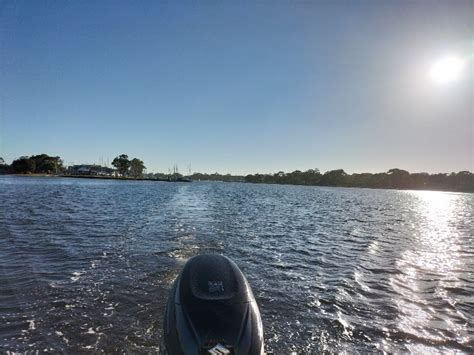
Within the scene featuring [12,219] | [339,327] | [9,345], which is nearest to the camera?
[9,345]

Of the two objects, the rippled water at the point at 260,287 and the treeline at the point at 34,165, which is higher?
the treeline at the point at 34,165

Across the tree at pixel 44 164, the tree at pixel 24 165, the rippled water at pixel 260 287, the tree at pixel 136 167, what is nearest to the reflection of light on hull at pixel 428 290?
the rippled water at pixel 260 287

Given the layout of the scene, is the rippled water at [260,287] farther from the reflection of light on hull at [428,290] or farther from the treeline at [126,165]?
the treeline at [126,165]

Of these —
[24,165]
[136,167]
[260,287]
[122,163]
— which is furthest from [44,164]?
[260,287]

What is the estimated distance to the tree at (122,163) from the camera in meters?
175

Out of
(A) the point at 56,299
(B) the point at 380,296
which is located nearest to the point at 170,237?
(A) the point at 56,299

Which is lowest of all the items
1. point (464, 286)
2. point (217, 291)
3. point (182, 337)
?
point (464, 286)

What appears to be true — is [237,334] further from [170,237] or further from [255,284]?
[170,237]

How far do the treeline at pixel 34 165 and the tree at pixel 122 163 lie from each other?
1179 inches

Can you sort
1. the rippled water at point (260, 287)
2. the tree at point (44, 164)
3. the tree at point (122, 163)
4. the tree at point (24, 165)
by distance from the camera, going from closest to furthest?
the rippled water at point (260, 287) → the tree at point (24, 165) → the tree at point (44, 164) → the tree at point (122, 163)

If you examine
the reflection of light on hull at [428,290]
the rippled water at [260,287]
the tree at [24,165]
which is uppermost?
the tree at [24,165]

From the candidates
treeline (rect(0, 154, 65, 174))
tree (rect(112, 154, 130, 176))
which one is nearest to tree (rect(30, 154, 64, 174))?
treeline (rect(0, 154, 65, 174))

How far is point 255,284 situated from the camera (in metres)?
7.88

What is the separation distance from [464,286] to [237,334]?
8486mm
